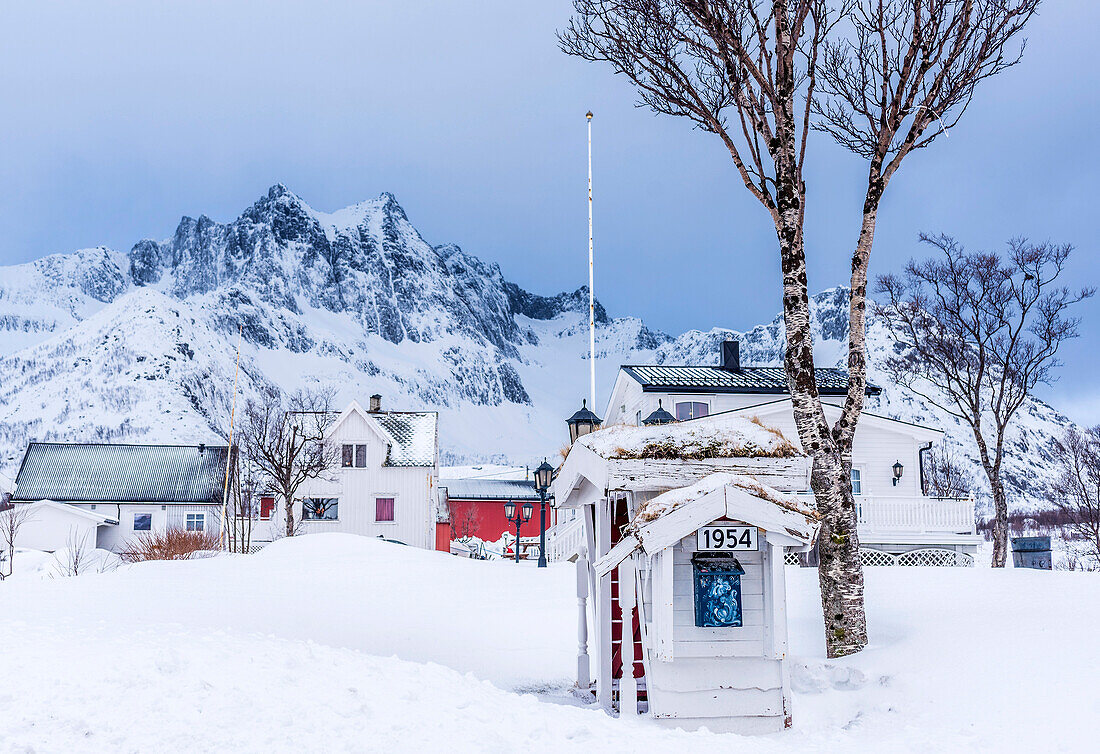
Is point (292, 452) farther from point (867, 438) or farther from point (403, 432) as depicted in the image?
point (867, 438)

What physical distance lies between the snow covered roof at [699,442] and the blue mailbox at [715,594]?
3.08 ft

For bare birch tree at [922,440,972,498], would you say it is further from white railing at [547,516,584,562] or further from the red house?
white railing at [547,516,584,562]

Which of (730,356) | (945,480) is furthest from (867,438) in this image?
(945,480)

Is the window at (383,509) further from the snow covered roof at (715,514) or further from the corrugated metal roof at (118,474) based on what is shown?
the snow covered roof at (715,514)

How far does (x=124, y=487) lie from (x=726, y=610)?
55.9 meters

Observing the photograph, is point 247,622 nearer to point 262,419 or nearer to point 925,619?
point 925,619

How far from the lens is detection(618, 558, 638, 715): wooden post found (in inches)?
286

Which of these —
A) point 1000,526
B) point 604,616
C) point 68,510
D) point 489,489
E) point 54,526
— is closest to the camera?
point 604,616

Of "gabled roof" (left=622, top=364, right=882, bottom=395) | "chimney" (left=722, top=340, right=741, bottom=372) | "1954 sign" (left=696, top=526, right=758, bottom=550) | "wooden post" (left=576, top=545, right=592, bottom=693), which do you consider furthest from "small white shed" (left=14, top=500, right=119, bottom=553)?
"1954 sign" (left=696, top=526, right=758, bottom=550)

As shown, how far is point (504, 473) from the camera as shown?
87312 millimetres

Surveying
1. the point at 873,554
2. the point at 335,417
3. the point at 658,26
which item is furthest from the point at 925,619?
the point at 335,417

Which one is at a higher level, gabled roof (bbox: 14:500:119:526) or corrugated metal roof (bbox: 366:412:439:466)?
corrugated metal roof (bbox: 366:412:439:466)

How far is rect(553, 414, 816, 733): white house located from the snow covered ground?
0.36 metres

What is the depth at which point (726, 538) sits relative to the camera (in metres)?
6.73
